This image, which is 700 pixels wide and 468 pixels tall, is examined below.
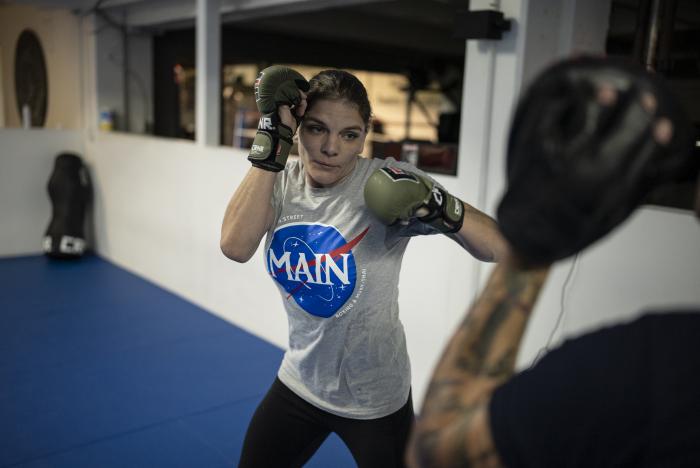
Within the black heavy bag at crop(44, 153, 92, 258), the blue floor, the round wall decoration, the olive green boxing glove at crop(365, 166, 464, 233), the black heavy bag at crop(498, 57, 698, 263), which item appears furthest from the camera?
the round wall decoration

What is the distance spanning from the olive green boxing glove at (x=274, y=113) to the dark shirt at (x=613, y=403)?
0.88 meters

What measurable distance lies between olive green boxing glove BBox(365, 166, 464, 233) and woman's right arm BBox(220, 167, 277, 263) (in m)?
0.27

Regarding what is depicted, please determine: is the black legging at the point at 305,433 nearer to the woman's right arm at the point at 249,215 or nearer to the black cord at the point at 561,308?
the woman's right arm at the point at 249,215

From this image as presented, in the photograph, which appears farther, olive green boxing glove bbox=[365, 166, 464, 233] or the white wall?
the white wall

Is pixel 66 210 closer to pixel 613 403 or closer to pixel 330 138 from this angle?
pixel 330 138

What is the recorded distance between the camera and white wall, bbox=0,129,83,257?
5.45 metres

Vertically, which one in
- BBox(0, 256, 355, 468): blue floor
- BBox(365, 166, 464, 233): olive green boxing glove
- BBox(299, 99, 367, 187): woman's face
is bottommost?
BBox(0, 256, 355, 468): blue floor

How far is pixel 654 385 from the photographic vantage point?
1.87ft

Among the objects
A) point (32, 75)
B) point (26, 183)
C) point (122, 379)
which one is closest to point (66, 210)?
point (26, 183)

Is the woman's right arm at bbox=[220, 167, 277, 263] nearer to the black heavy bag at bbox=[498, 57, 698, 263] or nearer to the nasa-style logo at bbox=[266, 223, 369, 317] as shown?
the nasa-style logo at bbox=[266, 223, 369, 317]

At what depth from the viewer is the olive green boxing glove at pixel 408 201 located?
47.9 inches

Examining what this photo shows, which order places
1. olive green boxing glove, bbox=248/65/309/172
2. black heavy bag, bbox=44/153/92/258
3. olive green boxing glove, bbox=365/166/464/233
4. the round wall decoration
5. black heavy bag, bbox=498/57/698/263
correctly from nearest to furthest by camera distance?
black heavy bag, bbox=498/57/698/263 < olive green boxing glove, bbox=365/166/464/233 < olive green boxing glove, bbox=248/65/309/172 < black heavy bag, bbox=44/153/92/258 < the round wall decoration

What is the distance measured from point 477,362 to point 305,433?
0.91 m

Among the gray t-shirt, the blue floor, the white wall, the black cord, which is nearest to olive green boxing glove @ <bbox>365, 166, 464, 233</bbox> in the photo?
the gray t-shirt
